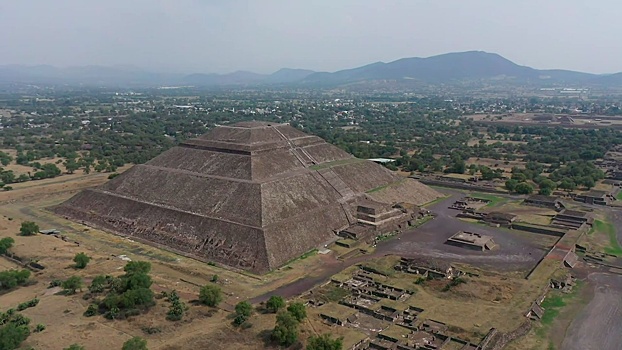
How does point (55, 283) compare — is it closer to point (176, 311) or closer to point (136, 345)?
point (176, 311)

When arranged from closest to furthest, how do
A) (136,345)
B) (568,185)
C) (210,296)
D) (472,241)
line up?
(136,345)
(210,296)
(472,241)
(568,185)

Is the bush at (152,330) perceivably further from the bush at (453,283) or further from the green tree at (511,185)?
the green tree at (511,185)

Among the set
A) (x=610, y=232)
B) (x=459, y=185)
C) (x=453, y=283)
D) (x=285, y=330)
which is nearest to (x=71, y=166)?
(x=459, y=185)

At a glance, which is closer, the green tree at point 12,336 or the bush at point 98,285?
the green tree at point 12,336

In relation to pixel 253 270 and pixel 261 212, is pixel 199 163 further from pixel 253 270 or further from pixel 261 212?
pixel 253 270

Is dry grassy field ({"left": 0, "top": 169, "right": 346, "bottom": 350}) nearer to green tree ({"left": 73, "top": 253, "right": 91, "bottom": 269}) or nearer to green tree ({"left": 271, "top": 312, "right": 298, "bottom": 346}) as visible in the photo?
green tree ({"left": 73, "top": 253, "right": 91, "bottom": 269})

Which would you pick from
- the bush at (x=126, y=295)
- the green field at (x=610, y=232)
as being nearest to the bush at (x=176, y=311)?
the bush at (x=126, y=295)
